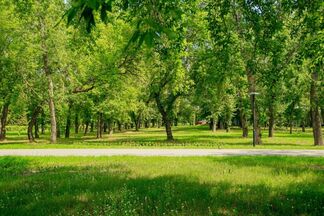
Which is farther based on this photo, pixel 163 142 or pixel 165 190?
pixel 163 142

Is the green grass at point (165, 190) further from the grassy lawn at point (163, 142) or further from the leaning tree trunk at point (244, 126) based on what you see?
the leaning tree trunk at point (244, 126)

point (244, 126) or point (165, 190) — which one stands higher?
point (244, 126)

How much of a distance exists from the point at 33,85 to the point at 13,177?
22928 millimetres

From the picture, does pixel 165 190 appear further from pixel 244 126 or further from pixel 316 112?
pixel 244 126

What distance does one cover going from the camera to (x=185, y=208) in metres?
7.82

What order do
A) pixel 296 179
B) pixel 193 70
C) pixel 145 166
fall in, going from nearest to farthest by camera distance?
pixel 296 179, pixel 145 166, pixel 193 70

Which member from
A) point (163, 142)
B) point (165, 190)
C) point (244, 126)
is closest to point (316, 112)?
point (163, 142)

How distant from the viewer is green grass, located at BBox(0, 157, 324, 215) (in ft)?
25.7

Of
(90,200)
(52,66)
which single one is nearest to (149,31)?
(90,200)

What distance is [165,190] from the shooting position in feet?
30.0

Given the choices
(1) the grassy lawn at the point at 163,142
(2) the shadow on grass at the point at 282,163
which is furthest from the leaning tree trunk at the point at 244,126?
(2) the shadow on grass at the point at 282,163

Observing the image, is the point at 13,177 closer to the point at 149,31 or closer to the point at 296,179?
the point at 296,179

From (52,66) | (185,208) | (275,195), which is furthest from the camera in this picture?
(52,66)

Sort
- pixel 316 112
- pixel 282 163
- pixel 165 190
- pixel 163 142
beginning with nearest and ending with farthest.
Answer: pixel 165 190 → pixel 282 163 → pixel 316 112 → pixel 163 142
